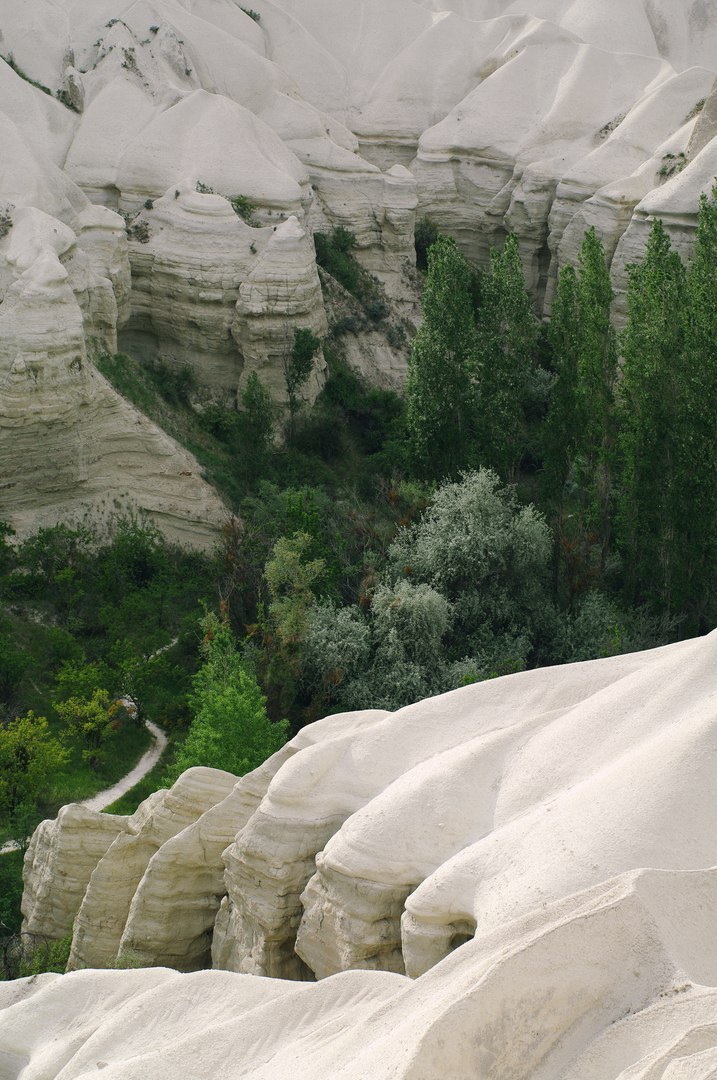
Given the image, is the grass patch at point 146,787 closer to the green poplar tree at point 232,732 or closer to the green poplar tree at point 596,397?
the green poplar tree at point 232,732

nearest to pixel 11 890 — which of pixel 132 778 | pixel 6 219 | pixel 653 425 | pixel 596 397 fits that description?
pixel 132 778

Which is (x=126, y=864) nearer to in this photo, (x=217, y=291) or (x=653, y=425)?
(x=653, y=425)

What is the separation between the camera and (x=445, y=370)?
27.0 m

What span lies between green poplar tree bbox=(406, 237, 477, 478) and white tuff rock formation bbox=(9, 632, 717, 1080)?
14243 mm

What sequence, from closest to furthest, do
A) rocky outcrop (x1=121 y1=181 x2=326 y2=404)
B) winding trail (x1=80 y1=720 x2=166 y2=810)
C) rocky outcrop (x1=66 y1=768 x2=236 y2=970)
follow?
rocky outcrop (x1=66 y1=768 x2=236 y2=970)
winding trail (x1=80 y1=720 x2=166 y2=810)
rocky outcrop (x1=121 y1=181 x2=326 y2=404)

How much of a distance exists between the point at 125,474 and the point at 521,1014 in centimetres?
2205

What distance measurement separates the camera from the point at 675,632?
75.3 ft

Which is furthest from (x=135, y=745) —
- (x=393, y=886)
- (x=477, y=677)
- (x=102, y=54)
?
(x=102, y=54)

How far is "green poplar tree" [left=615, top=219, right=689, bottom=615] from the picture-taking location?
74.1ft

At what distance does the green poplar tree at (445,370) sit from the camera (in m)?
27.0

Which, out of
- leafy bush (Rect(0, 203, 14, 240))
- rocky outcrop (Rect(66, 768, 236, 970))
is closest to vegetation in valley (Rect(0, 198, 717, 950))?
rocky outcrop (Rect(66, 768, 236, 970))

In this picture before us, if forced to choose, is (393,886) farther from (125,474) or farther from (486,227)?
(486,227)

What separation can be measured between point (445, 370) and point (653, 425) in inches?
230

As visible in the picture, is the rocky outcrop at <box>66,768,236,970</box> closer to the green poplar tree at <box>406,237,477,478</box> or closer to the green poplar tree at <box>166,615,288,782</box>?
the green poplar tree at <box>166,615,288,782</box>
